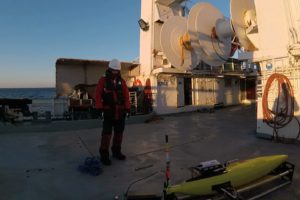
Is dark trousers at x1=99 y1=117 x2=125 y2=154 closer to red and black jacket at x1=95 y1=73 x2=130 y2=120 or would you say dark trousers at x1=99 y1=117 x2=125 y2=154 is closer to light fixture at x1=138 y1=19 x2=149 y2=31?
red and black jacket at x1=95 y1=73 x2=130 y2=120

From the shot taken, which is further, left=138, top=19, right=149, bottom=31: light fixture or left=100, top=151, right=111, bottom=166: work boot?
left=138, top=19, right=149, bottom=31: light fixture

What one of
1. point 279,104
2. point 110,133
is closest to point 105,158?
point 110,133

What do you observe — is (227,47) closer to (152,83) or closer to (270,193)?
(152,83)

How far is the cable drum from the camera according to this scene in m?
6.34

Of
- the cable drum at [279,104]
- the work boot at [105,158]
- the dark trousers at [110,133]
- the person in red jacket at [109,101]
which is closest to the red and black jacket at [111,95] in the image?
the person in red jacket at [109,101]

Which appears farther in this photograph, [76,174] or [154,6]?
[154,6]

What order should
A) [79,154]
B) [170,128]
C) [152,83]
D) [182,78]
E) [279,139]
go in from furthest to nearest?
[182,78] < [152,83] < [170,128] < [279,139] < [79,154]

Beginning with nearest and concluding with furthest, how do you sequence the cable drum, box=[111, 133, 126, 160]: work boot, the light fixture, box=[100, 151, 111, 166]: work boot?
box=[100, 151, 111, 166]: work boot
box=[111, 133, 126, 160]: work boot
the cable drum
the light fixture

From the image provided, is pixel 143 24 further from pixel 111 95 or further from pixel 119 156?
pixel 119 156

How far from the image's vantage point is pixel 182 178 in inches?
165

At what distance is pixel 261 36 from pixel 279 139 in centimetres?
256

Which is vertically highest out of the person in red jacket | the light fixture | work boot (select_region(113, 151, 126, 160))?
the light fixture

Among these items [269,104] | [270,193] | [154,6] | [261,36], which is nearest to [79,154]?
[270,193]

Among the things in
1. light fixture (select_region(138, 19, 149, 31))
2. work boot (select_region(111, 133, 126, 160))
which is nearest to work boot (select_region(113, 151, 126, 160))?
work boot (select_region(111, 133, 126, 160))
